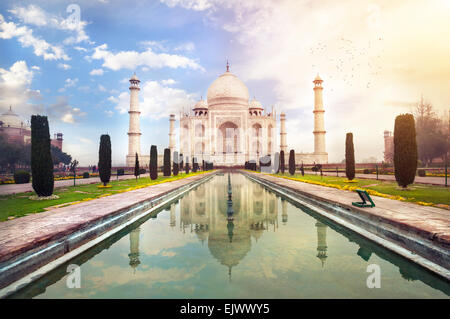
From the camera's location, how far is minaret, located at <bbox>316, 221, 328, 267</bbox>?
124 inches

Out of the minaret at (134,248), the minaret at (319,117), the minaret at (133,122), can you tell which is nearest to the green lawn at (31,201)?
the minaret at (134,248)

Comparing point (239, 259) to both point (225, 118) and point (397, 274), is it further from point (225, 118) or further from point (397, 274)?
point (225, 118)

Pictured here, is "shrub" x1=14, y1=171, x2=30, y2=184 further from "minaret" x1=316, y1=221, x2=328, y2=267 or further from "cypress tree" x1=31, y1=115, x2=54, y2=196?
"minaret" x1=316, y1=221, x2=328, y2=267

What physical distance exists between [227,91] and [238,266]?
135 ft

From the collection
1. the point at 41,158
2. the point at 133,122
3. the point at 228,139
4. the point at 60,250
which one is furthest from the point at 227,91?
the point at 60,250

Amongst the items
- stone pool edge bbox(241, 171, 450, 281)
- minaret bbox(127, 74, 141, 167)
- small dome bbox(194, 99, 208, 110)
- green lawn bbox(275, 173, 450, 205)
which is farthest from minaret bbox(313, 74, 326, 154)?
stone pool edge bbox(241, 171, 450, 281)

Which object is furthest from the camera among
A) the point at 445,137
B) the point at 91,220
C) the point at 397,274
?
the point at 445,137

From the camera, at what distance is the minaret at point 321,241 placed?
3143mm

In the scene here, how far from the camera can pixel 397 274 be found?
2.63 m

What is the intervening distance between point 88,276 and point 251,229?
248cm

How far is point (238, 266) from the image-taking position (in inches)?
112

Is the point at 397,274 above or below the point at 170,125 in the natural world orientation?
below

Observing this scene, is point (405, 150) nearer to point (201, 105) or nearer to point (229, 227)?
point (229, 227)
